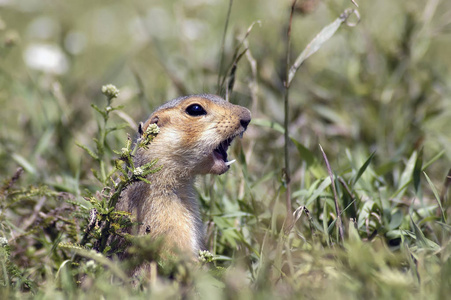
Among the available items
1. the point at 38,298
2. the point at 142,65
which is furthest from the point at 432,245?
the point at 142,65

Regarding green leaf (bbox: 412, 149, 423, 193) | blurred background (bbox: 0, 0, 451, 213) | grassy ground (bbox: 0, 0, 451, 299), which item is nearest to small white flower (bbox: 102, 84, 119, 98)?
grassy ground (bbox: 0, 0, 451, 299)

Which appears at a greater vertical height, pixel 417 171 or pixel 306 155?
pixel 306 155

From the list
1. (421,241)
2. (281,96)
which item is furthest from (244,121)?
(281,96)

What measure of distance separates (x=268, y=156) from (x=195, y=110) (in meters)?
1.47

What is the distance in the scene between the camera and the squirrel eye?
3189mm

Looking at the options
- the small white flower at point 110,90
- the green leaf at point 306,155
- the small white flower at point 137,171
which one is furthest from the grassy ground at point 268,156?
the small white flower at point 137,171

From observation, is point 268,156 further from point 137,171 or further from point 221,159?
point 137,171

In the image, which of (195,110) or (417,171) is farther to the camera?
(195,110)

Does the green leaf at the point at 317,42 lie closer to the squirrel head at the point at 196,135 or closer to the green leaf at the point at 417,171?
the squirrel head at the point at 196,135

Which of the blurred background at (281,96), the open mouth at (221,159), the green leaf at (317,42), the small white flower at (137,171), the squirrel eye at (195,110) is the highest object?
the blurred background at (281,96)

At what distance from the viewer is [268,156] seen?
14.9ft

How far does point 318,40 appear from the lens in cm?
307

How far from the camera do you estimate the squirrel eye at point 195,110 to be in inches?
126

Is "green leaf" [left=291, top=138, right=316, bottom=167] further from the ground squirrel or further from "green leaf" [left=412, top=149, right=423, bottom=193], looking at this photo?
"green leaf" [left=412, top=149, right=423, bottom=193]
